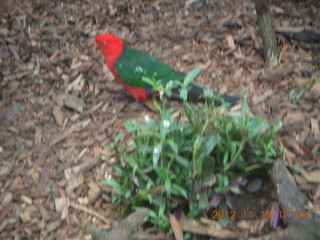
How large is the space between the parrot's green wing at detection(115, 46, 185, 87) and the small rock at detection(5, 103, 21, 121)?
1.07m

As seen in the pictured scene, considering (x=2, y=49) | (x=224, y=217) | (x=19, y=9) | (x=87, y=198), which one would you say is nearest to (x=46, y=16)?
(x=19, y=9)

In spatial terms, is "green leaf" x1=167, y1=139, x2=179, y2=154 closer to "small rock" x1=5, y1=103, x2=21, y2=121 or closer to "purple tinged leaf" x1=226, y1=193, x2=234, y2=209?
"purple tinged leaf" x1=226, y1=193, x2=234, y2=209

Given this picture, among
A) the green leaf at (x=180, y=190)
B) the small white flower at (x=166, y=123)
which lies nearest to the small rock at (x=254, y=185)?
the green leaf at (x=180, y=190)

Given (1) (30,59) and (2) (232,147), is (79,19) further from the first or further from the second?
(2) (232,147)

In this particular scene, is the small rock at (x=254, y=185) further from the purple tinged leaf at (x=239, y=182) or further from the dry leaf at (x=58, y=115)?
the dry leaf at (x=58, y=115)

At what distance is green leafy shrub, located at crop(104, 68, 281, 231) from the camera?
257 centimetres

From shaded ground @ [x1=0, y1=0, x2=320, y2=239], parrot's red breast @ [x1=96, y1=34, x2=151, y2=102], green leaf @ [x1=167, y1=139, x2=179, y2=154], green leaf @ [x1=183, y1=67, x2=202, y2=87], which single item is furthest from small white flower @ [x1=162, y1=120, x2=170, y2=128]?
parrot's red breast @ [x1=96, y1=34, x2=151, y2=102]

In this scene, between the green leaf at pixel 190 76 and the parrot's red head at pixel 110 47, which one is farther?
the parrot's red head at pixel 110 47

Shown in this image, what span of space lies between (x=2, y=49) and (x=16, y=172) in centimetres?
189

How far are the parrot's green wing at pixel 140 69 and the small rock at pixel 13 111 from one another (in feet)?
3.52

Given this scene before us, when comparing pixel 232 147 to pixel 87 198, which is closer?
pixel 232 147

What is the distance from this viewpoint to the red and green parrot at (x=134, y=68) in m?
3.85

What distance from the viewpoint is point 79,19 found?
5039mm

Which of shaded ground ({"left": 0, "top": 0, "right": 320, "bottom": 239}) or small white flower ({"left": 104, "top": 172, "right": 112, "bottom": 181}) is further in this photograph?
small white flower ({"left": 104, "top": 172, "right": 112, "bottom": 181})
